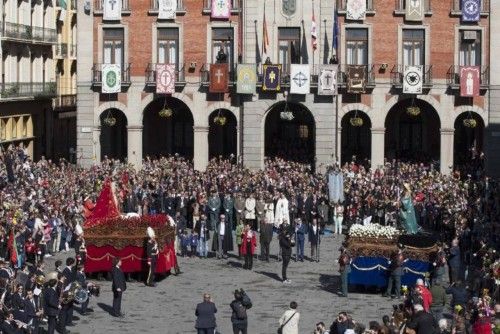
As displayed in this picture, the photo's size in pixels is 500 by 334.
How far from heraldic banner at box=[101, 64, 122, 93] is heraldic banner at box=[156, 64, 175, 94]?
1968 mm

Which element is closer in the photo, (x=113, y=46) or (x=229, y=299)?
(x=229, y=299)

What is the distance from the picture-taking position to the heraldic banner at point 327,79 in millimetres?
58281

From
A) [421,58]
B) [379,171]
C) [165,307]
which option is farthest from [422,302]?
[421,58]

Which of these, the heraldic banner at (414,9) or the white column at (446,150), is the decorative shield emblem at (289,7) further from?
the white column at (446,150)

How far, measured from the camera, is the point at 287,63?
5947 centimetres

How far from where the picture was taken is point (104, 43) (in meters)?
61.1

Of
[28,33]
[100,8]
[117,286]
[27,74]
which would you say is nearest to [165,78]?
[100,8]

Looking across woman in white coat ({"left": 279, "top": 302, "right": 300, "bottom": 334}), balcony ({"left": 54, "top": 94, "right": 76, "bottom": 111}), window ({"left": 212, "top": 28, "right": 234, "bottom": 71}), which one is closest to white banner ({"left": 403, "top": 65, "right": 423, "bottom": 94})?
window ({"left": 212, "top": 28, "right": 234, "bottom": 71})

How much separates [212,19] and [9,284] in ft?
111

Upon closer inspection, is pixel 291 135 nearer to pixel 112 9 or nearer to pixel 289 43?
pixel 289 43

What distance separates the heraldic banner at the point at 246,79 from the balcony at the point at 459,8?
9962mm

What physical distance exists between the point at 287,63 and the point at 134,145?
28.1ft

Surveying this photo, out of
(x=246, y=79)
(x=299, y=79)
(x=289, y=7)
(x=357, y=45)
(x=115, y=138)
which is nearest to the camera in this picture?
(x=299, y=79)

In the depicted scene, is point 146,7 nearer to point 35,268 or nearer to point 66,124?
point 66,124
